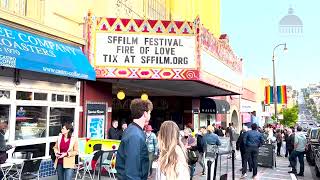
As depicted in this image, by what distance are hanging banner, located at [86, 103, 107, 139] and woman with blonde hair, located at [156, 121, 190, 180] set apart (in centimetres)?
937

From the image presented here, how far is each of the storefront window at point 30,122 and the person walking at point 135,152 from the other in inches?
273

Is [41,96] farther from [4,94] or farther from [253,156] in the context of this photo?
[253,156]

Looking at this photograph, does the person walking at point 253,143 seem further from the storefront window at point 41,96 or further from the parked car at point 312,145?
the storefront window at point 41,96

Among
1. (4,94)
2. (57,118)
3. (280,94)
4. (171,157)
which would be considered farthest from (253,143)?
(280,94)

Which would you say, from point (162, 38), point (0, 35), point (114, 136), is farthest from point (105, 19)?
point (0, 35)

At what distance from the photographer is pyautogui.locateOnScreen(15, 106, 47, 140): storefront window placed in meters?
10.3

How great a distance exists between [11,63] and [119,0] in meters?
8.25

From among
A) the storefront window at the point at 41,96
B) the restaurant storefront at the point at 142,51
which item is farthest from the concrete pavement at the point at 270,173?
the restaurant storefront at the point at 142,51

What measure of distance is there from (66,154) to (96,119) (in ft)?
19.0

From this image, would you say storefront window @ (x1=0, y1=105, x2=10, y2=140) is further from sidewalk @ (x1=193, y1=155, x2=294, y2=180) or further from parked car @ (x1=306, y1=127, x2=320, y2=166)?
parked car @ (x1=306, y1=127, x2=320, y2=166)

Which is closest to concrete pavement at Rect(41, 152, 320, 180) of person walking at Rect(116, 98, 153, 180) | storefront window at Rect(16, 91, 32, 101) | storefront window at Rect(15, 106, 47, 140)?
storefront window at Rect(15, 106, 47, 140)

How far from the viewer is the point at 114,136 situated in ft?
45.0

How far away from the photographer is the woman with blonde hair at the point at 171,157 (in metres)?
4.20

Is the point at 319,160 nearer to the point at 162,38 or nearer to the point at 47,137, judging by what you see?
the point at 162,38
